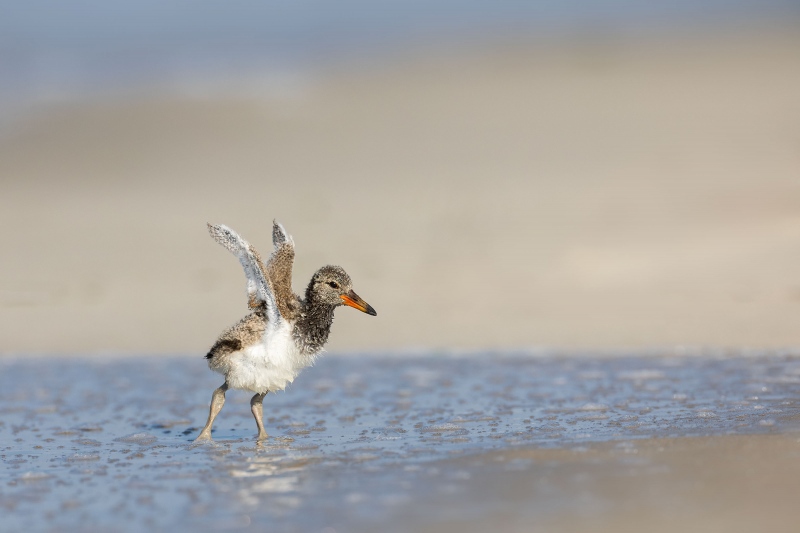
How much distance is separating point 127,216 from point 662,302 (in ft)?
24.3

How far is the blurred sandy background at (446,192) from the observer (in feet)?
37.3

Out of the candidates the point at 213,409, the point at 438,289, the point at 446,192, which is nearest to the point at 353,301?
the point at 213,409

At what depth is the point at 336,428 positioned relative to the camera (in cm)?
750

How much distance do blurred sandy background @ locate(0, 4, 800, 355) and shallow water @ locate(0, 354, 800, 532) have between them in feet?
3.66

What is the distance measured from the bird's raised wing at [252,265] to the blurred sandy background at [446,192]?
11.3ft

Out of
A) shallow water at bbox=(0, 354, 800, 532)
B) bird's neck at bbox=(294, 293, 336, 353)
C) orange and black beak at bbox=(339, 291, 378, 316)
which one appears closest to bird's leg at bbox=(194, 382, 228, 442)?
shallow water at bbox=(0, 354, 800, 532)

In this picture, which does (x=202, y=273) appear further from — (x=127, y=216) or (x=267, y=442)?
(x=267, y=442)

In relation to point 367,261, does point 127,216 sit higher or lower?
higher

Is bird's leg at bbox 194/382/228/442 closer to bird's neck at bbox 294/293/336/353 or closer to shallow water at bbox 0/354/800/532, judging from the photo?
shallow water at bbox 0/354/800/532

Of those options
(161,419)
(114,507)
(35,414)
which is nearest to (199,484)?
(114,507)

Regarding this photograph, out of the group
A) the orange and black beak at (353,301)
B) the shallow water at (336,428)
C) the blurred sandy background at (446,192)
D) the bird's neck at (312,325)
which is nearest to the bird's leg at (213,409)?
the shallow water at (336,428)

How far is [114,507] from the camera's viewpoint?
18.0 ft

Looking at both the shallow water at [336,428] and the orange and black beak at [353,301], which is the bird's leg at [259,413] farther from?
the orange and black beak at [353,301]

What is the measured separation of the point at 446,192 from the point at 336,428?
7.60 meters
